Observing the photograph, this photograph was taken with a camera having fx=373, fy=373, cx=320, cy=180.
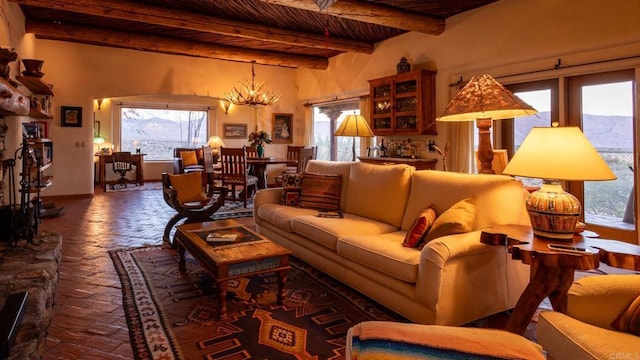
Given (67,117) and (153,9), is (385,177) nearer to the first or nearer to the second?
(153,9)

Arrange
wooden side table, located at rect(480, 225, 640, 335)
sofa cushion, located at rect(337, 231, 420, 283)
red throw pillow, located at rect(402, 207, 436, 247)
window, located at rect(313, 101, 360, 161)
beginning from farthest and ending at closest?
1. window, located at rect(313, 101, 360, 161)
2. red throw pillow, located at rect(402, 207, 436, 247)
3. sofa cushion, located at rect(337, 231, 420, 283)
4. wooden side table, located at rect(480, 225, 640, 335)

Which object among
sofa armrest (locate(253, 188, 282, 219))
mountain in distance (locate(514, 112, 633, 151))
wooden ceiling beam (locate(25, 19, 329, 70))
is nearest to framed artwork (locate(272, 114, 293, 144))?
wooden ceiling beam (locate(25, 19, 329, 70))

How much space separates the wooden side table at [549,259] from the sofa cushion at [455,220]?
18cm

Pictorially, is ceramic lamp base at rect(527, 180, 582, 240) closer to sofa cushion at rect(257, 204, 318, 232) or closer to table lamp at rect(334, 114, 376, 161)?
sofa cushion at rect(257, 204, 318, 232)

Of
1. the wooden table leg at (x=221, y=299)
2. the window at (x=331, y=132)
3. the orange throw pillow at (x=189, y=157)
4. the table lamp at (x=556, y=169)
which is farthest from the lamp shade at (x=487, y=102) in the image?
the orange throw pillow at (x=189, y=157)

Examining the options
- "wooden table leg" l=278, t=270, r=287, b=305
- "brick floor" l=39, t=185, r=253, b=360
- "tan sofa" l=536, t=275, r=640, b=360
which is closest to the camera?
"tan sofa" l=536, t=275, r=640, b=360

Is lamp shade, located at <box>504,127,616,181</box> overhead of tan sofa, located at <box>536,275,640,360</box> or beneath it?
overhead

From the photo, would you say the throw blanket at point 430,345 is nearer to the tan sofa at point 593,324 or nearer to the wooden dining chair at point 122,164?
the tan sofa at point 593,324

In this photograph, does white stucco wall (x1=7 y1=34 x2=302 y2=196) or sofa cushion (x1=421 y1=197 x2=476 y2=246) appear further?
white stucco wall (x1=7 y1=34 x2=302 y2=196)

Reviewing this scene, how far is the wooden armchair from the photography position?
4.07m

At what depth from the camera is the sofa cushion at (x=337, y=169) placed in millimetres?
3844

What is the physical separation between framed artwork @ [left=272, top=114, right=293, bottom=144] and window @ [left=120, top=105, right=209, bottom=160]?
2.92 m

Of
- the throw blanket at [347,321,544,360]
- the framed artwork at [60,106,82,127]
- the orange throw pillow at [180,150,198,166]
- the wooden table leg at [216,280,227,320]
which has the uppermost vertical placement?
the framed artwork at [60,106,82,127]

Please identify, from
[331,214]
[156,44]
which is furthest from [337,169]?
[156,44]
